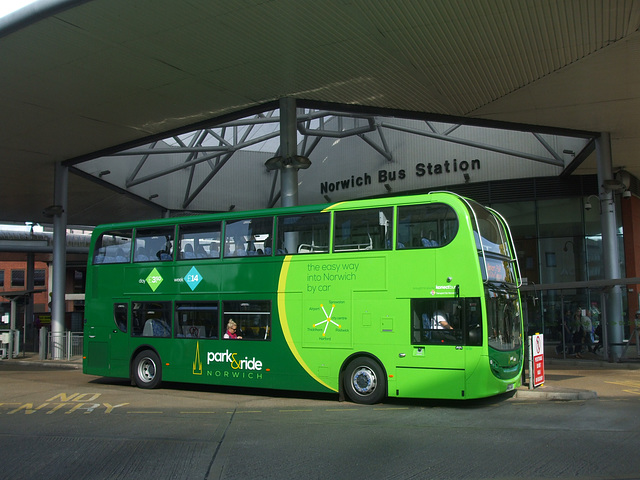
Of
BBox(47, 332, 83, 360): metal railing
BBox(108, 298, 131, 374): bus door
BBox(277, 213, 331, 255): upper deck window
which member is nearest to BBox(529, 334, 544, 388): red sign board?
BBox(277, 213, 331, 255): upper deck window

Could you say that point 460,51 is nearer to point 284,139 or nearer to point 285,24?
point 285,24

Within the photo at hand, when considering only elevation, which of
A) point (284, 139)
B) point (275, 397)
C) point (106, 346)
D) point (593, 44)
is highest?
point (593, 44)

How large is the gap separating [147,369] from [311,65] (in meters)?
8.60

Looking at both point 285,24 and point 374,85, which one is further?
point 374,85

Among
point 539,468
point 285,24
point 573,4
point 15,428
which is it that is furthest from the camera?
point 285,24

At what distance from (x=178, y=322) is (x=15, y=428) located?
465 centimetres

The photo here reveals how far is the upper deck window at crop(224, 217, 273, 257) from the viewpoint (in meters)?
12.1

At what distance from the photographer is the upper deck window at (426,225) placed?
10383 millimetres

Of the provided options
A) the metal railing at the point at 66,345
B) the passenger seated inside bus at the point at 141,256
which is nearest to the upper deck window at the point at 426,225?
the passenger seated inside bus at the point at 141,256

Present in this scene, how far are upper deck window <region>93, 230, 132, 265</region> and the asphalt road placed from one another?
3.40 m

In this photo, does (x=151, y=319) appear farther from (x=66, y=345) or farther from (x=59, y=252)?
(x=59, y=252)

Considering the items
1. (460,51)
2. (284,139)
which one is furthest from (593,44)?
(284,139)

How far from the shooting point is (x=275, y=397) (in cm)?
1235

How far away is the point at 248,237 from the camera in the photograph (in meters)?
12.4
